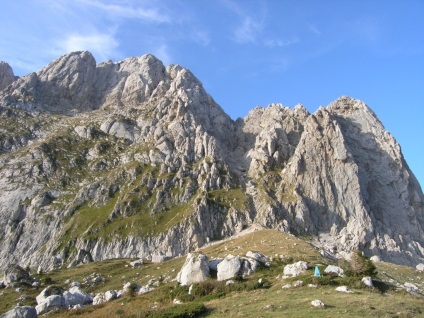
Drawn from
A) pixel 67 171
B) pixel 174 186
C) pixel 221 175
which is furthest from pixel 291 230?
pixel 67 171

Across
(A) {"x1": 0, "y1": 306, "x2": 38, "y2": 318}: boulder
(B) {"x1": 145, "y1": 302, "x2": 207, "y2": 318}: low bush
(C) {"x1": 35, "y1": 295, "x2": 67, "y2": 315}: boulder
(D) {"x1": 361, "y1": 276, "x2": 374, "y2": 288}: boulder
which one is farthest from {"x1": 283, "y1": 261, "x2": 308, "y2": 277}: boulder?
(A) {"x1": 0, "y1": 306, "x2": 38, "y2": 318}: boulder

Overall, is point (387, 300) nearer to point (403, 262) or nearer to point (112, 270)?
point (112, 270)

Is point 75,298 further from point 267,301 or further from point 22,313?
point 267,301

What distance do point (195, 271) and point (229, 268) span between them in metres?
4.90

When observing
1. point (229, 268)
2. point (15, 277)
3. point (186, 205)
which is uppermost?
point (186, 205)

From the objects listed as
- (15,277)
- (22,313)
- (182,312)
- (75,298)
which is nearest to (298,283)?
(182,312)

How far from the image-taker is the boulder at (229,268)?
5287 cm

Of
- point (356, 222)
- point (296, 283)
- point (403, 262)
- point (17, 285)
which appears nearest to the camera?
point (296, 283)

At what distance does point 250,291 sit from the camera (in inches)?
1662

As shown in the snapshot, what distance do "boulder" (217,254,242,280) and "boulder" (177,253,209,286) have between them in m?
2.24

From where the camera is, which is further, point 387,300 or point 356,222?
point 356,222

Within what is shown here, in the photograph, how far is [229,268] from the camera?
177 ft

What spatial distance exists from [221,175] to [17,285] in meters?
120

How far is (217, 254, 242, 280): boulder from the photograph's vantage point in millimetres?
52872
